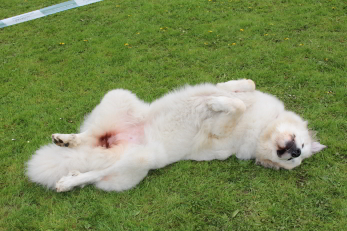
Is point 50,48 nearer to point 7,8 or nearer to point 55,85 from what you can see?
point 55,85

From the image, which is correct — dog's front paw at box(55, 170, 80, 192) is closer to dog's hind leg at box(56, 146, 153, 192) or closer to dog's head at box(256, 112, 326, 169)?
dog's hind leg at box(56, 146, 153, 192)

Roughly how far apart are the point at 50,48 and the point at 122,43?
2.01 m

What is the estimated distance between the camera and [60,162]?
335cm

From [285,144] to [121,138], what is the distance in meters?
2.13

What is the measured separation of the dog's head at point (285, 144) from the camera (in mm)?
3371

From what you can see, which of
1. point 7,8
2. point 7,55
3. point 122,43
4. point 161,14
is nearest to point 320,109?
point 122,43

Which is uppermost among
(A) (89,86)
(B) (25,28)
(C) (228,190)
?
(B) (25,28)

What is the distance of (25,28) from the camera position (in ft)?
28.5

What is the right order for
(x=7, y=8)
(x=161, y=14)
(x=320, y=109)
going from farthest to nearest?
(x=7, y=8) < (x=161, y=14) < (x=320, y=109)

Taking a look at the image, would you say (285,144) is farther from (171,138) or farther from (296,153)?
(171,138)

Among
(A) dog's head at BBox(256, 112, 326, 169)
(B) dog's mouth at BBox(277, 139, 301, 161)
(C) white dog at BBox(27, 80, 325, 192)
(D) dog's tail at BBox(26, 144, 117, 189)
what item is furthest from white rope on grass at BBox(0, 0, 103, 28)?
(B) dog's mouth at BBox(277, 139, 301, 161)

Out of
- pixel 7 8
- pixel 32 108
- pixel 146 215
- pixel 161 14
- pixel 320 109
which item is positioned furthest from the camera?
pixel 7 8

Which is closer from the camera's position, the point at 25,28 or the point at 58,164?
the point at 58,164

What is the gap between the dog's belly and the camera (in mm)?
3668
